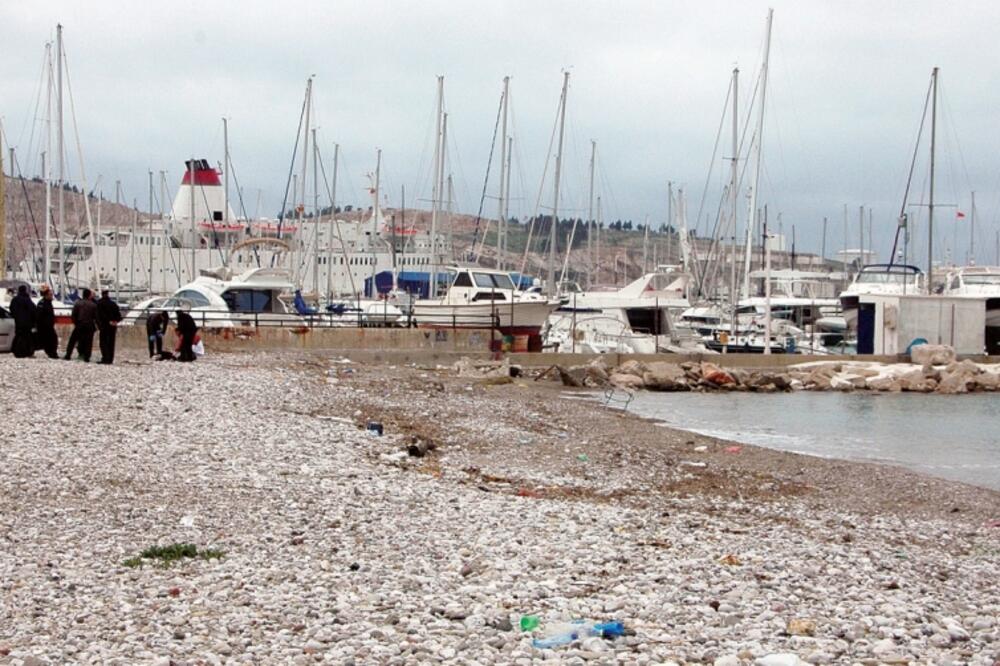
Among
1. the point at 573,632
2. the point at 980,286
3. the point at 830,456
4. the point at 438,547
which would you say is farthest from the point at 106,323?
the point at 980,286

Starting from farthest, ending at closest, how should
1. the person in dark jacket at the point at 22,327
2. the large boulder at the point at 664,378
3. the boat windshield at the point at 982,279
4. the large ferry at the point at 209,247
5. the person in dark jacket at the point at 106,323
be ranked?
1. the large ferry at the point at 209,247
2. the boat windshield at the point at 982,279
3. the large boulder at the point at 664,378
4. the person in dark jacket at the point at 22,327
5. the person in dark jacket at the point at 106,323

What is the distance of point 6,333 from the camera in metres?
29.5

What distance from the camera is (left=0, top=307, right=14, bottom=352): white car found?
2936 cm

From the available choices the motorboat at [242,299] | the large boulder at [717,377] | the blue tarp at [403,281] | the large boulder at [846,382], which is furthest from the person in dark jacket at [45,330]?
the blue tarp at [403,281]

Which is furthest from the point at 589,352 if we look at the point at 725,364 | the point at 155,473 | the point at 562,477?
the point at 155,473

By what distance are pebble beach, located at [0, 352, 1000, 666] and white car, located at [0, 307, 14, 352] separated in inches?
341

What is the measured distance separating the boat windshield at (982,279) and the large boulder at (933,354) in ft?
20.3

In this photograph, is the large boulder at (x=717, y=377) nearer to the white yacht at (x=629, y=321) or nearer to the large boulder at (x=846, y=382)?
the large boulder at (x=846, y=382)

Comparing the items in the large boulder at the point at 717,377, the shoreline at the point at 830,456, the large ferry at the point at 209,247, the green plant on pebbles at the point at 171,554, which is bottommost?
the shoreline at the point at 830,456

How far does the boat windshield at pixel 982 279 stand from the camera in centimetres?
5319

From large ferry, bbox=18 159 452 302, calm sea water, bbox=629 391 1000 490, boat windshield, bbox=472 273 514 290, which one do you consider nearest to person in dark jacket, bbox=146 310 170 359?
calm sea water, bbox=629 391 1000 490

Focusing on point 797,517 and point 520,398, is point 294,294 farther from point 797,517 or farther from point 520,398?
point 797,517

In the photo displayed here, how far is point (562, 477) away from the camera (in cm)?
1725

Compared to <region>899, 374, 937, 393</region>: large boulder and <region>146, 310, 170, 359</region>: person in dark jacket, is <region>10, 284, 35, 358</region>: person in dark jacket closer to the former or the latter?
<region>146, 310, 170, 359</region>: person in dark jacket
